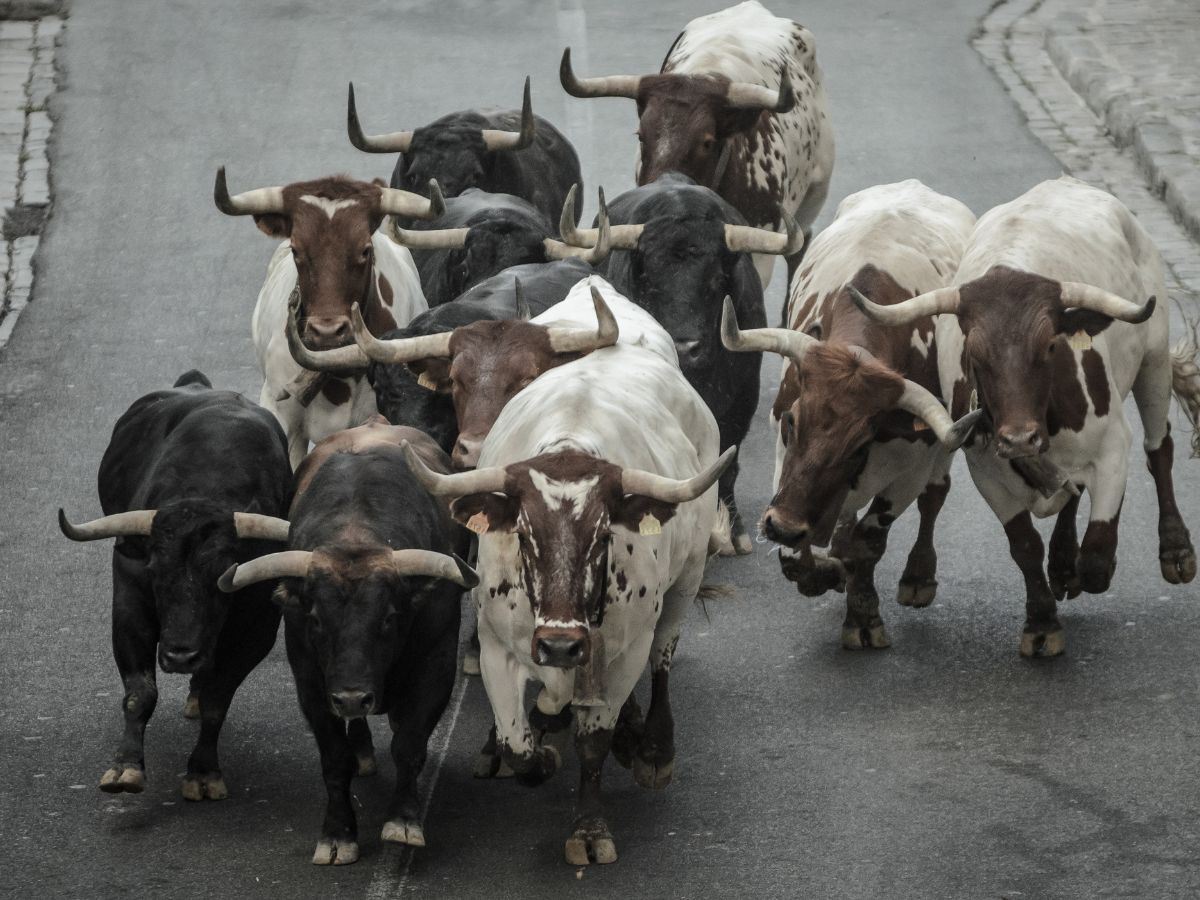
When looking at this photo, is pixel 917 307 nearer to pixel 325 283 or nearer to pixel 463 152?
pixel 325 283

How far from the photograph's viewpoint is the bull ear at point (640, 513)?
7.69 m

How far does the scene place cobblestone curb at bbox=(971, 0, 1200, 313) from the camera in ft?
54.3

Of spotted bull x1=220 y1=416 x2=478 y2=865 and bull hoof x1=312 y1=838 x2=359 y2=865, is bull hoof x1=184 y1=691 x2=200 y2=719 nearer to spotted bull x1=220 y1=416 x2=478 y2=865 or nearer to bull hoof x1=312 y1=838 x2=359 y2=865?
spotted bull x1=220 y1=416 x2=478 y2=865

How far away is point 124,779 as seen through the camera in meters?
8.34

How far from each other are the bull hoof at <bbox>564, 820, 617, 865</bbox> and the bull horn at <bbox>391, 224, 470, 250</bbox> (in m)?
4.07

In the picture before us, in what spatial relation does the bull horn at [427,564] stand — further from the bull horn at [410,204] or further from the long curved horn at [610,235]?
the long curved horn at [610,235]

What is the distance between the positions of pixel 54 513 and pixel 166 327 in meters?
3.51

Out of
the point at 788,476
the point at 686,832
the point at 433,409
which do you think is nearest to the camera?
the point at 686,832

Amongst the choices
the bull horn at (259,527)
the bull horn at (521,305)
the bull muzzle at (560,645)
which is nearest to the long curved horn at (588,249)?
the bull horn at (521,305)

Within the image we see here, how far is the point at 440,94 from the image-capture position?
65.9ft

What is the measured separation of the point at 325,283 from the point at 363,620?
9.82ft

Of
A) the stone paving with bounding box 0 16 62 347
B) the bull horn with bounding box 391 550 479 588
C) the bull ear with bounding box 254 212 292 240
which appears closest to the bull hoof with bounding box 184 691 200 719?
the bull horn with bounding box 391 550 479 588

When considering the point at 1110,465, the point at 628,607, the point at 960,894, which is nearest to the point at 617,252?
the point at 1110,465

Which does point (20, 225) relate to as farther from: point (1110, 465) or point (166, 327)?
point (1110, 465)
